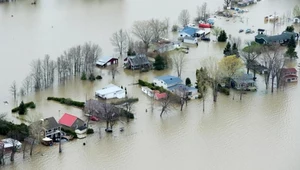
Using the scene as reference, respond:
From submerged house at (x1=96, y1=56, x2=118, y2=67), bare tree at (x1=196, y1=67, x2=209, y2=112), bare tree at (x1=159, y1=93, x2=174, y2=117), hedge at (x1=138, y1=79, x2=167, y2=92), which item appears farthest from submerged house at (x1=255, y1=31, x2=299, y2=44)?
bare tree at (x1=159, y1=93, x2=174, y2=117)

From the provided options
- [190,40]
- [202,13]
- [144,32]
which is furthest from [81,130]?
[202,13]

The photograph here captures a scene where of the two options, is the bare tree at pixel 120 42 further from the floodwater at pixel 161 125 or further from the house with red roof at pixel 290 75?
the house with red roof at pixel 290 75

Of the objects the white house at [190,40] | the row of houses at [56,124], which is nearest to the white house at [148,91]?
the row of houses at [56,124]

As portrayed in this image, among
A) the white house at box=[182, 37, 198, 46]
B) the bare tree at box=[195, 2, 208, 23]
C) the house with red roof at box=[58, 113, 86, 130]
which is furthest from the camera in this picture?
the bare tree at box=[195, 2, 208, 23]

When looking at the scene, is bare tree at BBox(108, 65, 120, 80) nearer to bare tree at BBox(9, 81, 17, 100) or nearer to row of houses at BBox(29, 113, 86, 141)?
bare tree at BBox(9, 81, 17, 100)

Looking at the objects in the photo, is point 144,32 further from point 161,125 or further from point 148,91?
point 161,125

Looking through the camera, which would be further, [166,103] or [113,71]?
[113,71]
